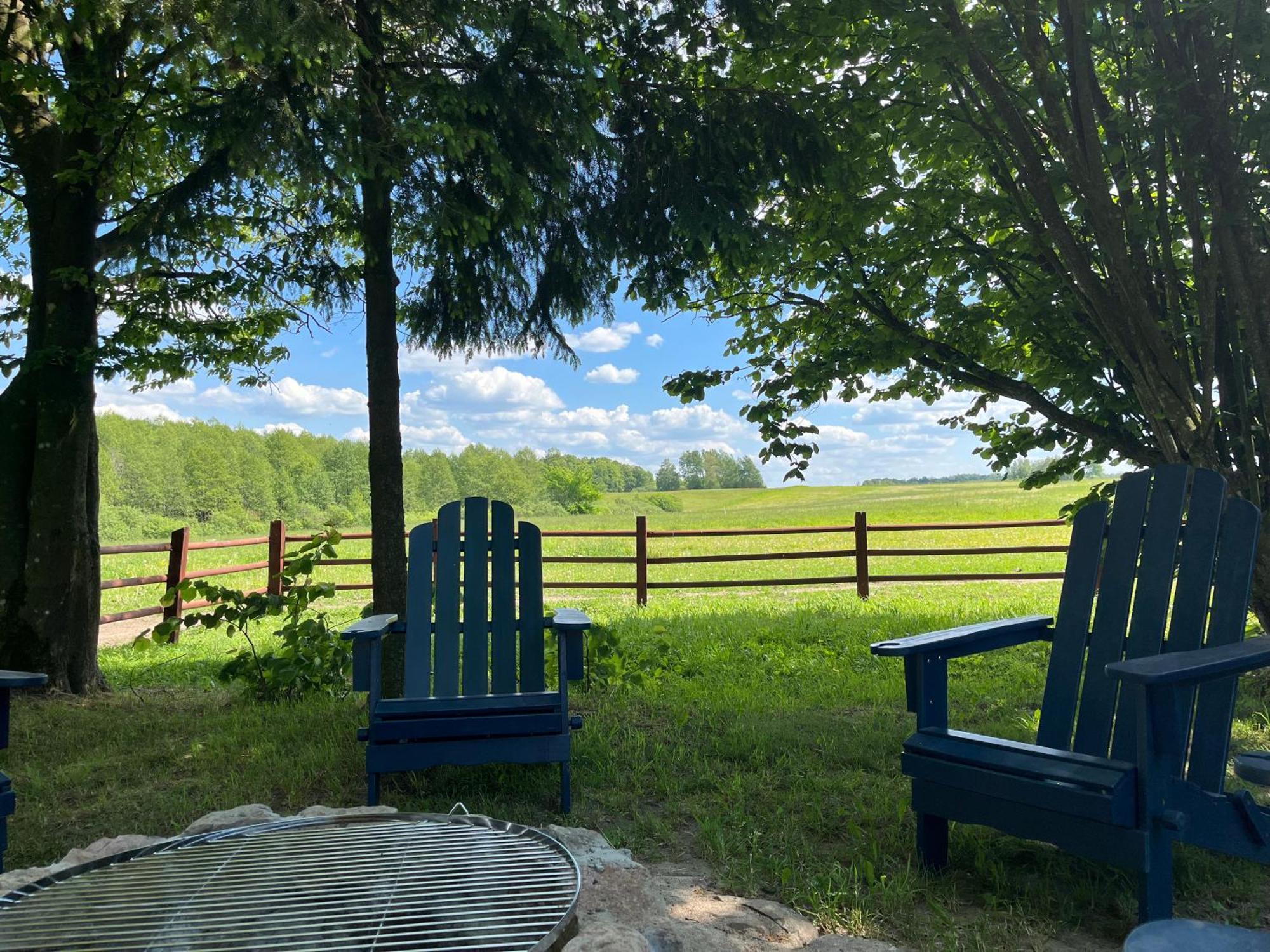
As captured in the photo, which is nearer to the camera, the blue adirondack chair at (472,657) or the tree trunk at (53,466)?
the blue adirondack chair at (472,657)

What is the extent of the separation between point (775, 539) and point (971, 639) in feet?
78.8

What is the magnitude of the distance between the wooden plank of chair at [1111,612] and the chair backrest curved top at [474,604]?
187 centimetres

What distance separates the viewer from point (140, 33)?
14.0 ft

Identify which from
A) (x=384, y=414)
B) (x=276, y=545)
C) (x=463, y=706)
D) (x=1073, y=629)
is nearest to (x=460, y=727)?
(x=463, y=706)

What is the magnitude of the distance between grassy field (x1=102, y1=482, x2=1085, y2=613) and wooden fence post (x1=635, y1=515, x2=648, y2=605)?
1.14m

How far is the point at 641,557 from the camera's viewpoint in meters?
8.92

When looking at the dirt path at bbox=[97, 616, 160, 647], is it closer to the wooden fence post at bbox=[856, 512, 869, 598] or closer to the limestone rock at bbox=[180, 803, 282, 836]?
the limestone rock at bbox=[180, 803, 282, 836]

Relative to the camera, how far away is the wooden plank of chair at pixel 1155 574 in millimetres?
2381

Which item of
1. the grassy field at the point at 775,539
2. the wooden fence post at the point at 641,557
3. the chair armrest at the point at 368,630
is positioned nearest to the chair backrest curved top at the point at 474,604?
the chair armrest at the point at 368,630

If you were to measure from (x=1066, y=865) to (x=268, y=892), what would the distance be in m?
2.09

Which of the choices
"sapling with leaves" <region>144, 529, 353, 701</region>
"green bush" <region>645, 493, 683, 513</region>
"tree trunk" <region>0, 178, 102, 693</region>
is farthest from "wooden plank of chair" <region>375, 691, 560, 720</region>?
"green bush" <region>645, 493, 683, 513</region>

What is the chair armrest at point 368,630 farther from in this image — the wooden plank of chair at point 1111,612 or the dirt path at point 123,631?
the dirt path at point 123,631

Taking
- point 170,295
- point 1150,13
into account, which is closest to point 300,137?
point 170,295

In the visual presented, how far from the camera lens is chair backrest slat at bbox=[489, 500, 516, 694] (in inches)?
131
